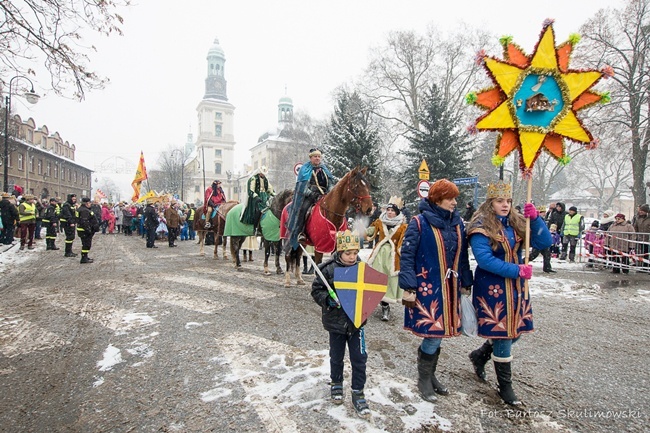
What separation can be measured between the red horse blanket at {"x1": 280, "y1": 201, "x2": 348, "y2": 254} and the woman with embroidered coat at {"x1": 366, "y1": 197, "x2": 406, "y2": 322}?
760 millimetres

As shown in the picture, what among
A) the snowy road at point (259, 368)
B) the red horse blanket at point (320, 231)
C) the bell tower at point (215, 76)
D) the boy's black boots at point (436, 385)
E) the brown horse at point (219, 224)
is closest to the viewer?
the snowy road at point (259, 368)

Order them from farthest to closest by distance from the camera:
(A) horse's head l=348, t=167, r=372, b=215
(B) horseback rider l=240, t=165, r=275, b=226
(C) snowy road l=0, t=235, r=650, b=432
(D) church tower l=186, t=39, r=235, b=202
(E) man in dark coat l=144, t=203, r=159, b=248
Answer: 1. (D) church tower l=186, t=39, r=235, b=202
2. (E) man in dark coat l=144, t=203, r=159, b=248
3. (B) horseback rider l=240, t=165, r=275, b=226
4. (A) horse's head l=348, t=167, r=372, b=215
5. (C) snowy road l=0, t=235, r=650, b=432

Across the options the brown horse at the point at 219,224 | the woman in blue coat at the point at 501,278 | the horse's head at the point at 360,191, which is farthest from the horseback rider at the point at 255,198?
the woman in blue coat at the point at 501,278

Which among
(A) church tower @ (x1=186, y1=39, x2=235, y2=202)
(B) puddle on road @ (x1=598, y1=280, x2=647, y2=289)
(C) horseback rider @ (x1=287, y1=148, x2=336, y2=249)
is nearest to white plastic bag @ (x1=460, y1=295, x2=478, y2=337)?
(C) horseback rider @ (x1=287, y1=148, x2=336, y2=249)

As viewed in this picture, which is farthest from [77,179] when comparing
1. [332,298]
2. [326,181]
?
[332,298]

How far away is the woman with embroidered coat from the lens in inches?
214

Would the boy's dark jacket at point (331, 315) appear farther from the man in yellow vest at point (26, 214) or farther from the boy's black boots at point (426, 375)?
the man in yellow vest at point (26, 214)

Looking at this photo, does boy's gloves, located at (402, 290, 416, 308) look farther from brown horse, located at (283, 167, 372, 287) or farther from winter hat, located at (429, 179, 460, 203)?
brown horse, located at (283, 167, 372, 287)

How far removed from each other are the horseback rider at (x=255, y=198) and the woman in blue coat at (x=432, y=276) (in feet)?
23.0

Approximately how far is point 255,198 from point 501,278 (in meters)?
7.61

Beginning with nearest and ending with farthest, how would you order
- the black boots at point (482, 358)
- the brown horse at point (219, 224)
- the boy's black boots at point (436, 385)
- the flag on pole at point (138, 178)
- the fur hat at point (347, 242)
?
the fur hat at point (347, 242) → the boy's black boots at point (436, 385) → the black boots at point (482, 358) → the brown horse at point (219, 224) → the flag on pole at point (138, 178)

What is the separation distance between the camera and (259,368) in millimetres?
4004

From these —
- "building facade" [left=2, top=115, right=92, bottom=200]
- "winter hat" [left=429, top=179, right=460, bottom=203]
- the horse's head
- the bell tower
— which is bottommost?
"winter hat" [left=429, top=179, right=460, bottom=203]

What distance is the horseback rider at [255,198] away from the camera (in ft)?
33.0
